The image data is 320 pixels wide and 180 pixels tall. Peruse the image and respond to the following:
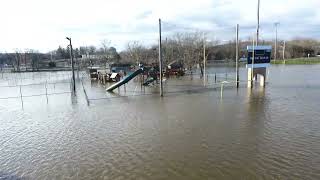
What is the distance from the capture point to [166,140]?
34.2 ft

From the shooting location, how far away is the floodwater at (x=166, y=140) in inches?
308

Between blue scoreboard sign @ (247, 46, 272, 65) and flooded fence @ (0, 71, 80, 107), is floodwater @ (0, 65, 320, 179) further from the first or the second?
flooded fence @ (0, 71, 80, 107)

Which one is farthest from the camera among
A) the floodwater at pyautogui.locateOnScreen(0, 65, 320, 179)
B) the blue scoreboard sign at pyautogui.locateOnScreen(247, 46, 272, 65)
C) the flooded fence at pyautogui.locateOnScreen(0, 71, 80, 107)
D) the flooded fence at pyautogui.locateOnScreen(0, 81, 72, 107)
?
the flooded fence at pyautogui.locateOnScreen(0, 71, 80, 107)

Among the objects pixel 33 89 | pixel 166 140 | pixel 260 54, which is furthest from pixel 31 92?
pixel 260 54

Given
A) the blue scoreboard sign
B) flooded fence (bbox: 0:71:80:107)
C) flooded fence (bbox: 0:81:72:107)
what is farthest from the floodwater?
flooded fence (bbox: 0:71:80:107)

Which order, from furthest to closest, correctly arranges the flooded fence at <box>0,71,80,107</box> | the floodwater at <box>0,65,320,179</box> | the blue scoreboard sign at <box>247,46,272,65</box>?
1. the flooded fence at <box>0,71,80,107</box>
2. the blue scoreboard sign at <box>247,46,272,65</box>
3. the floodwater at <box>0,65,320,179</box>

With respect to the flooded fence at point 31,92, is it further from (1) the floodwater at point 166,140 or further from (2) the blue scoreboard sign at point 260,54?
(2) the blue scoreboard sign at point 260,54

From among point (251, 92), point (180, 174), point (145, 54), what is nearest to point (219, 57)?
point (145, 54)

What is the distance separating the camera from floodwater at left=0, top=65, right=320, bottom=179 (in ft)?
25.7

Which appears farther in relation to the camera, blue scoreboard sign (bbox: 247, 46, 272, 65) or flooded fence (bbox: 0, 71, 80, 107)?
flooded fence (bbox: 0, 71, 80, 107)

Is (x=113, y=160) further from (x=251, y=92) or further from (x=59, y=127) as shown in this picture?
(x=251, y=92)

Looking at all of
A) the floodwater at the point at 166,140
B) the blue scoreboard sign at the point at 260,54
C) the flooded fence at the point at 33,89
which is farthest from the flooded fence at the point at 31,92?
the blue scoreboard sign at the point at 260,54

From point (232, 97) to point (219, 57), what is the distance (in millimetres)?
60900

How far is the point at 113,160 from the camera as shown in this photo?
8.72 m
